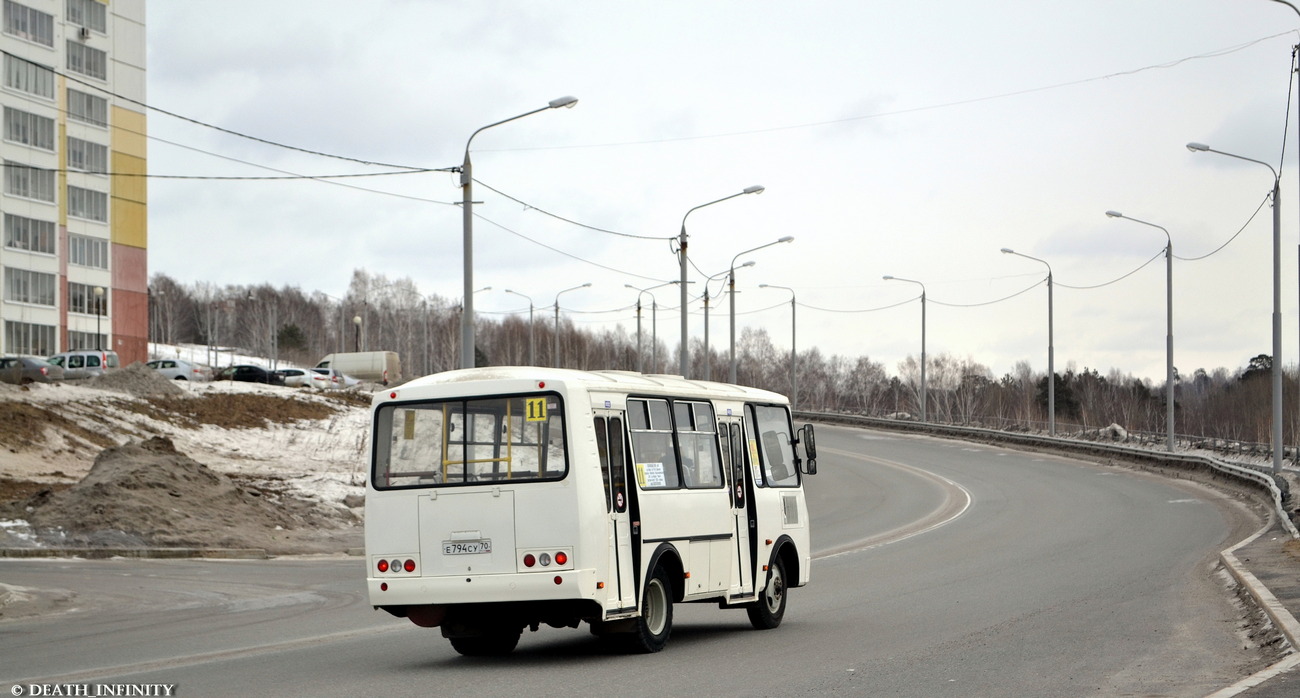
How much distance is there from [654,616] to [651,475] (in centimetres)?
139

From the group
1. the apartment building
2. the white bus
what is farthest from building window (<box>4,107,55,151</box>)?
the white bus

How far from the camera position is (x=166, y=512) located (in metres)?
28.1

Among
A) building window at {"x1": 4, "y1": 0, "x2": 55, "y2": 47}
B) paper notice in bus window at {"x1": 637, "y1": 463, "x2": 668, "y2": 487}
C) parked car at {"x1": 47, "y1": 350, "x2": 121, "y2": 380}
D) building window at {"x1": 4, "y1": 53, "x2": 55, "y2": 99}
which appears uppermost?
building window at {"x1": 4, "y1": 0, "x2": 55, "y2": 47}

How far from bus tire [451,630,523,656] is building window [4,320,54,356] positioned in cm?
8218

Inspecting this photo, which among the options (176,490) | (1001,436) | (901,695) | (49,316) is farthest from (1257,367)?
(901,695)

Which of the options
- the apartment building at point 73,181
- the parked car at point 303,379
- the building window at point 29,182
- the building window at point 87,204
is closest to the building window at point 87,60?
the apartment building at point 73,181

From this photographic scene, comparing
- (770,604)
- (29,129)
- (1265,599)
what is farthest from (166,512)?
(29,129)

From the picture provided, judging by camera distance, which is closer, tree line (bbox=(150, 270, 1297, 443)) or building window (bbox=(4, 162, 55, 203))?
building window (bbox=(4, 162, 55, 203))

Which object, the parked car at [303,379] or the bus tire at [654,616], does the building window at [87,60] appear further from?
the bus tire at [654,616]

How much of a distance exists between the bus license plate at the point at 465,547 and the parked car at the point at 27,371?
45.8m

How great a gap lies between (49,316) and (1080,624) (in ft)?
285

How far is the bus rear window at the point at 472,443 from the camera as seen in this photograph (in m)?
11.9

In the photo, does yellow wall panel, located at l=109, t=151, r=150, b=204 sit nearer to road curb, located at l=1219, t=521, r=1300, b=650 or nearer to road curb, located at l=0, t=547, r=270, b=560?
road curb, located at l=0, t=547, r=270, b=560

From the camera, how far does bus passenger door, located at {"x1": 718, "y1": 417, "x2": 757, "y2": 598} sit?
14625 millimetres
